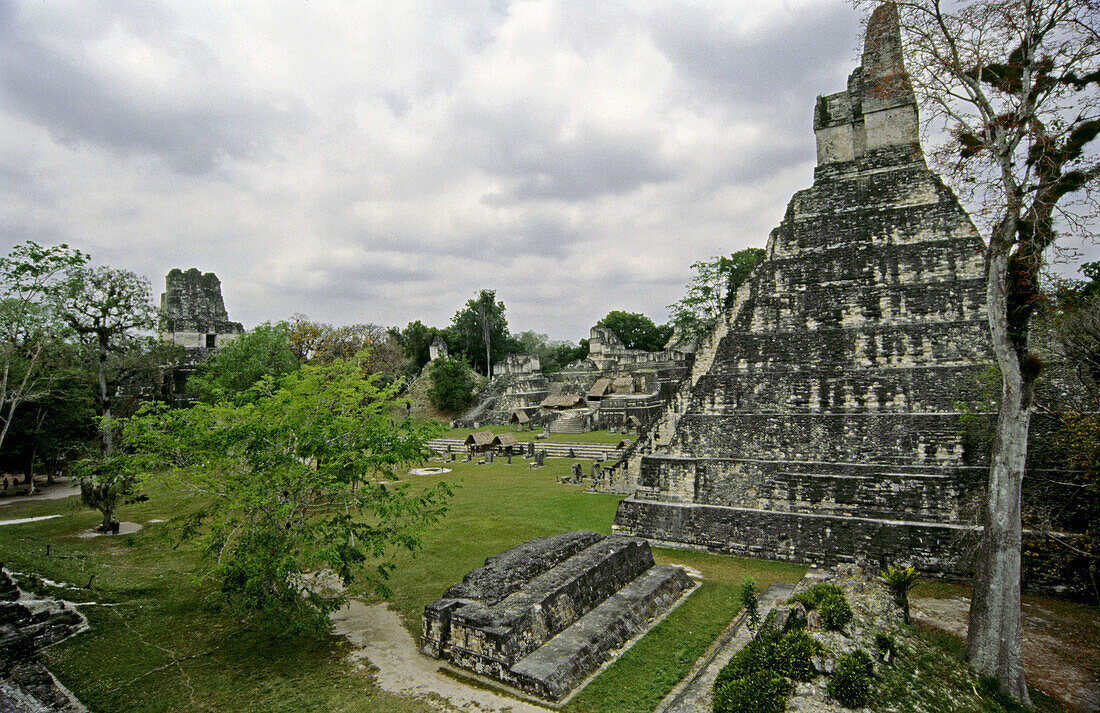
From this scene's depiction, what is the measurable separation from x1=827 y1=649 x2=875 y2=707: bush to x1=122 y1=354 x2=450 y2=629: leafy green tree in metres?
5.02

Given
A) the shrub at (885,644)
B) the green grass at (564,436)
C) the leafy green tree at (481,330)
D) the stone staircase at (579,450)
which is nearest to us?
the shrub at (885,644)

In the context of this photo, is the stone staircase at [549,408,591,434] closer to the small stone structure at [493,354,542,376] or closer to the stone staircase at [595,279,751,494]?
the small stone structure at [493,354,542,376]

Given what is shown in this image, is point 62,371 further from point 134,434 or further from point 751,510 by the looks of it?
point 751,510

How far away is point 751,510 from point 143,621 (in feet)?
35.5

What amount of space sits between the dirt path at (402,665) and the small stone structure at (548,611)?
0.74ft

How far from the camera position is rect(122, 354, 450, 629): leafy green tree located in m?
6.21

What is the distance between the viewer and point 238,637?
708cm

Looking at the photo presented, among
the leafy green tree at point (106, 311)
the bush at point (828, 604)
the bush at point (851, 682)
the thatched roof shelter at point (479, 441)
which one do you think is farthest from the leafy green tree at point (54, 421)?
the bush at point (851, 682)

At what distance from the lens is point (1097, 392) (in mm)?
8148

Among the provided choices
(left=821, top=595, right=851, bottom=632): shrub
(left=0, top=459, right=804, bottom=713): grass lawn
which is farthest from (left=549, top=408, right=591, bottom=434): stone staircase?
(left=821, top=595, right=851, bottom=632): shrub

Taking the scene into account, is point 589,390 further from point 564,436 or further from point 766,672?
point 766,672

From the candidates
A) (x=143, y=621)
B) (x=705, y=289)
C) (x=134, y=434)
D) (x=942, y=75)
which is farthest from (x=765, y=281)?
(x=705, y=289)

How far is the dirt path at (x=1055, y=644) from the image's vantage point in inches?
214

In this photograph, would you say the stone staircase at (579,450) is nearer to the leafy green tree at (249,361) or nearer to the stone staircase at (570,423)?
the stone staircase at (570,423)
